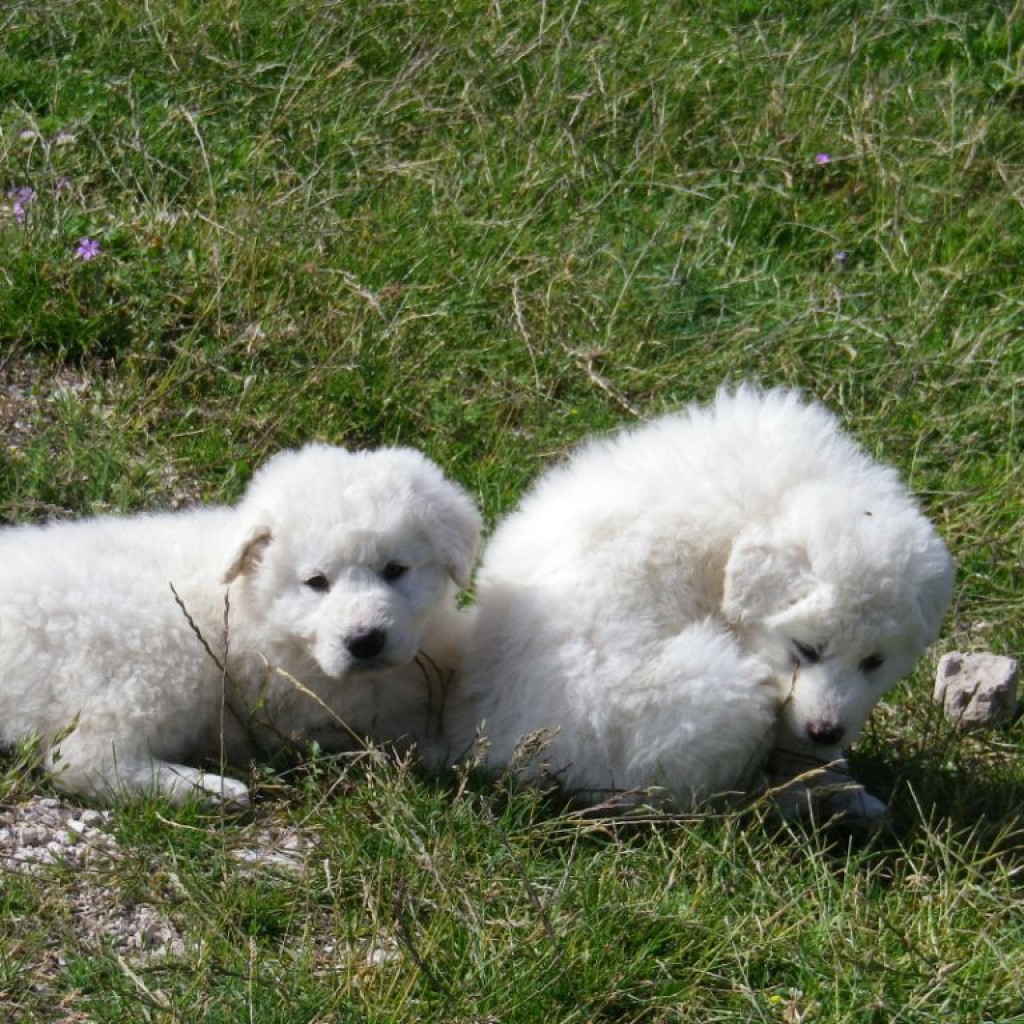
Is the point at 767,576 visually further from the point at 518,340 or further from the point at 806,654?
the point at 518,340

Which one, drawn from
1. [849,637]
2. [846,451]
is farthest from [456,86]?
[849,637]

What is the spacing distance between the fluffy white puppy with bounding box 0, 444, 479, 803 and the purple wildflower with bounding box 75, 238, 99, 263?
1.87 meters

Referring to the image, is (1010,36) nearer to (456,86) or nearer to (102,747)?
(456,86)

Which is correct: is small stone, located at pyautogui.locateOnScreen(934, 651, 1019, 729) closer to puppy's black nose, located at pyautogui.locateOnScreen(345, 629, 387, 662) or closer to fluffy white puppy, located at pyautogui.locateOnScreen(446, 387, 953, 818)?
fluffy white puppy, located at pyautogui.locateOnScreen(446, 387, 953, 818)

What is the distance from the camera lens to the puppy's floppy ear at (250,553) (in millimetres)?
5105

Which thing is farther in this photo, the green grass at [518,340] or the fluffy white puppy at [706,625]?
the fluffy white puppy at [706,625]

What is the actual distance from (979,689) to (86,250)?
372 cm

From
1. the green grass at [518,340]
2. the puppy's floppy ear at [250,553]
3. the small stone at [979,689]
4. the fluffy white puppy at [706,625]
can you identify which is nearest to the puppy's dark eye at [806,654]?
the fluffy white puppy at [706,625]

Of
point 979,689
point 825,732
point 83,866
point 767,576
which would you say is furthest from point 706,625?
point 83,866

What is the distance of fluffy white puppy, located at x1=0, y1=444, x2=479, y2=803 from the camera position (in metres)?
4.95

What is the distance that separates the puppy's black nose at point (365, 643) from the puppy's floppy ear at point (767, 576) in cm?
99

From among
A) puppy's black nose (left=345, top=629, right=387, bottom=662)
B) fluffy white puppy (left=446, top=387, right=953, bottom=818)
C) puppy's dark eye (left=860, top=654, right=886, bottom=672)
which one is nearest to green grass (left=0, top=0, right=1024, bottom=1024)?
fluffy white puppy (left=446, top=387, right=953, bottom=818)

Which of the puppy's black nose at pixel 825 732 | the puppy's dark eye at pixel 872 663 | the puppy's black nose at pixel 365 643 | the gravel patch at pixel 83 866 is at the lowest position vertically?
the gravel patch at pixel 83 866

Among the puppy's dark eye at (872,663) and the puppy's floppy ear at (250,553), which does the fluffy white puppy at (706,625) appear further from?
the puppy's floppy ear at (250,553)
